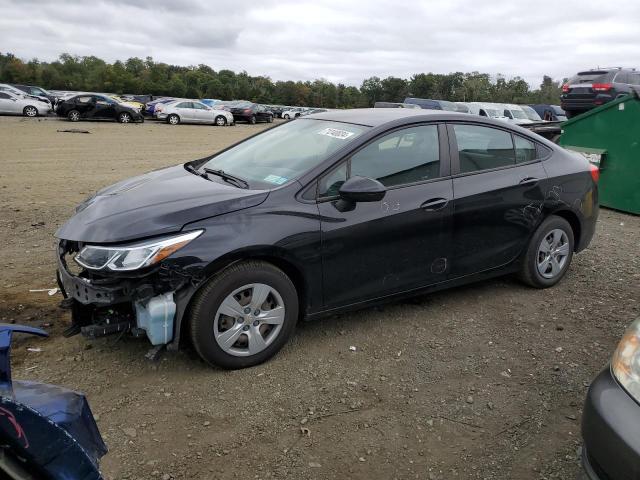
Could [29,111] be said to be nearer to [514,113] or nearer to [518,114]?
[514,113]

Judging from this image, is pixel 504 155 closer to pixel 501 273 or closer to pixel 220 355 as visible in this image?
pixel 501 273

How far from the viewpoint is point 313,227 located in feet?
11.3

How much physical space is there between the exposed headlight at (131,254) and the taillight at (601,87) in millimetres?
15980

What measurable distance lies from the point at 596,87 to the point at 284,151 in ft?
48.7

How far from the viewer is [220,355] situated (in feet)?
10.6

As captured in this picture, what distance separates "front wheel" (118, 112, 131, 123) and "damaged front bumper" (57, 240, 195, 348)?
79.6ft

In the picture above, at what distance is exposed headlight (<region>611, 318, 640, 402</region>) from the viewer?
1.94m

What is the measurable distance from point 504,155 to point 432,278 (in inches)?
50.5

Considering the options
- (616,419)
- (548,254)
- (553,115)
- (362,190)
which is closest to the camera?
(616,419)

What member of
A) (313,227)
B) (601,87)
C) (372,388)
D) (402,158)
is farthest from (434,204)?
(601,87)

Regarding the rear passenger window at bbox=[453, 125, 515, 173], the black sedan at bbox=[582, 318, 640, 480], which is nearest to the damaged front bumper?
the black sedan at bbox=[582, 318, 640, 480]

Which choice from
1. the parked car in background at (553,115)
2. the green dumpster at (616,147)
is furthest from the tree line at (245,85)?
the green dumpster at (616,147)

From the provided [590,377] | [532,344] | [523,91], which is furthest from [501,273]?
[523,91]

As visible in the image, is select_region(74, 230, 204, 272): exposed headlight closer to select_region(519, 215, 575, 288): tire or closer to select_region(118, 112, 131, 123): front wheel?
select_region(519, 215, 575, 288): tire
